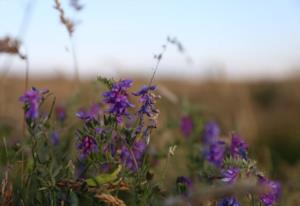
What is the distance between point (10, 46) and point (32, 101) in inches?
23.3

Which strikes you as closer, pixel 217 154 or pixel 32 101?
pixel 32 101

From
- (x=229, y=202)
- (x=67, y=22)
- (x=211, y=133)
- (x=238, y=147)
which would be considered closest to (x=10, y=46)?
(x=67, y=22)

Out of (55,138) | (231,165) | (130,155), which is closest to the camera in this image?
(231,165)

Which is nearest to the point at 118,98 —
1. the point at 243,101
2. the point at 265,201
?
the point at 265,201

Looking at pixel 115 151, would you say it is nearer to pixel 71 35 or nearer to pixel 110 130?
pixel 110 130

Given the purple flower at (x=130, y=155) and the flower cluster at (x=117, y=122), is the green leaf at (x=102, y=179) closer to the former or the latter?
the flower cluster at (x=117, y=122)

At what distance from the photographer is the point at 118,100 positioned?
163 cm

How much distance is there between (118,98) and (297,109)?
6.73 m

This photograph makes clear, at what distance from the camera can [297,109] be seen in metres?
8.04

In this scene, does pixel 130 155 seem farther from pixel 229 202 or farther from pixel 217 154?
pixel 217 154

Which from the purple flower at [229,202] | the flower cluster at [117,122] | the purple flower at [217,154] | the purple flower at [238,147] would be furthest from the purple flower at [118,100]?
the purple flower at [217,154]

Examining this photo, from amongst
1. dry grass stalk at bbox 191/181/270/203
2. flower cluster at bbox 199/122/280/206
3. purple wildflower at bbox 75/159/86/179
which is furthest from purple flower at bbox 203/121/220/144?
dry grass stalk at bbox 191/181/270/203

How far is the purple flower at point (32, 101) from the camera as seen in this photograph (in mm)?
1583

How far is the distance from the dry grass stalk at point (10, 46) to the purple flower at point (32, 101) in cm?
48
